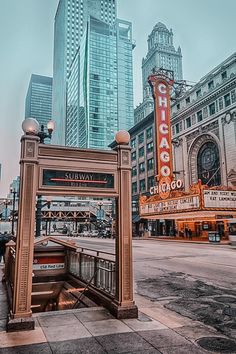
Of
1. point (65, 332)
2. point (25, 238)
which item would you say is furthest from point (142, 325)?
point (25, 238)

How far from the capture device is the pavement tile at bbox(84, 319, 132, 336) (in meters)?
5.52

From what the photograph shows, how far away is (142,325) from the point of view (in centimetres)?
600

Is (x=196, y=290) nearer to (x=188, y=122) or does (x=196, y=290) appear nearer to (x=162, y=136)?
(x=162, y=136)

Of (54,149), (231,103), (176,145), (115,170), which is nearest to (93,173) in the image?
(115,170)

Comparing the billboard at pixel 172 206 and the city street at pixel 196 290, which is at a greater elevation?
the billboard at pixel 172 206

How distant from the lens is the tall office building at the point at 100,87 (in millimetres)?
160875

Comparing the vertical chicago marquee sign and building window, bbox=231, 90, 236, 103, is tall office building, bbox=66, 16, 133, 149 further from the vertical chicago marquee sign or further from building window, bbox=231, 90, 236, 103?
building window, bbox=231, 90, 236, 103

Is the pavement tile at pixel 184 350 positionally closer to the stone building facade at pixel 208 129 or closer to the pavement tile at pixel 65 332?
the pavement tile at pixel 65 332

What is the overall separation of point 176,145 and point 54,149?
4513 centimetres

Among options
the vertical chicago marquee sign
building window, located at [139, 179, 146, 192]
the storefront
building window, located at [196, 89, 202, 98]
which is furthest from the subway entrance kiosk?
building window, located at [139, 179, 146, 192]

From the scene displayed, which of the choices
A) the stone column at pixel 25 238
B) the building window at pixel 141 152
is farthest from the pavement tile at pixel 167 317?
the building window at pixel 141 152

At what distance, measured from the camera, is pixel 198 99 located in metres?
44.9

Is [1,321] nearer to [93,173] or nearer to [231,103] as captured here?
[93,173]

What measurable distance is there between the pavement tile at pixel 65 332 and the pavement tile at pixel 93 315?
1.36 ft
